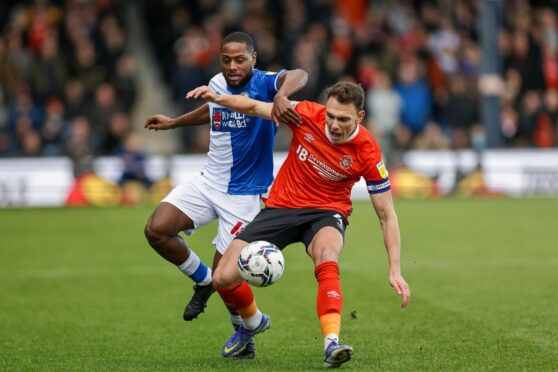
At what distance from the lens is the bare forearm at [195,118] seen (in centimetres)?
929

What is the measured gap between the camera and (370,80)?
79.7ft

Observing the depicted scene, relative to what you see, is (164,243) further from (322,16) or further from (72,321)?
(322,16)

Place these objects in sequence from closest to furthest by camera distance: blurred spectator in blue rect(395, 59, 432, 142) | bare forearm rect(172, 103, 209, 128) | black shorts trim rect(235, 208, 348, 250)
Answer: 1. black shorts trim rect(235, 208, 348, 250)
2. bare forearm rect(172, 103, 209, 128)
3. blurred spectator in blue rect(395, 59, 432, 142)

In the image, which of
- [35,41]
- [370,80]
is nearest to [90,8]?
[35,41]

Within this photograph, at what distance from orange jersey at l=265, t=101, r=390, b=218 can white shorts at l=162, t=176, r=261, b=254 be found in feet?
1.94

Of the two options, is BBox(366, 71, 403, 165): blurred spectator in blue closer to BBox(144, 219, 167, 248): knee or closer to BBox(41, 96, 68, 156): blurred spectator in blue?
BBox(41, 96, 68, 156): blurred spectator in blue

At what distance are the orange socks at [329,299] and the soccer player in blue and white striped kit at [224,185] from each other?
4.25ft

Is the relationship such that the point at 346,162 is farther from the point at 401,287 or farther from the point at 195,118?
the point at 195,118

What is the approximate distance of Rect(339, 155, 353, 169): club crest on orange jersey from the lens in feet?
26.8

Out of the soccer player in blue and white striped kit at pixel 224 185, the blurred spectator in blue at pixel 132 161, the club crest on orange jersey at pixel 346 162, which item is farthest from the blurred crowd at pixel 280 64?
the club crest on orange jersey at pixel 346 162

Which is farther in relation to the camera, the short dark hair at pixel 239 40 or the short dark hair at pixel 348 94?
the short dark hair at pixel 239 40

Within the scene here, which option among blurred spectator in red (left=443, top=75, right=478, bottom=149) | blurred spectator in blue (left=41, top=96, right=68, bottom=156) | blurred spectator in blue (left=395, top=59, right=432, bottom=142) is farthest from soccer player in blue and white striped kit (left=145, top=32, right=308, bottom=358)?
blurred spectator in red (left=443, top=75, right=478, bottom=149)

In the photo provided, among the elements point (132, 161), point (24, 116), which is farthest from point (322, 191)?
point (24, 116)

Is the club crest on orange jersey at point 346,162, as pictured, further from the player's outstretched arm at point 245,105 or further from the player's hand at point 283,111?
the player's outstretched arm at point 245,105
